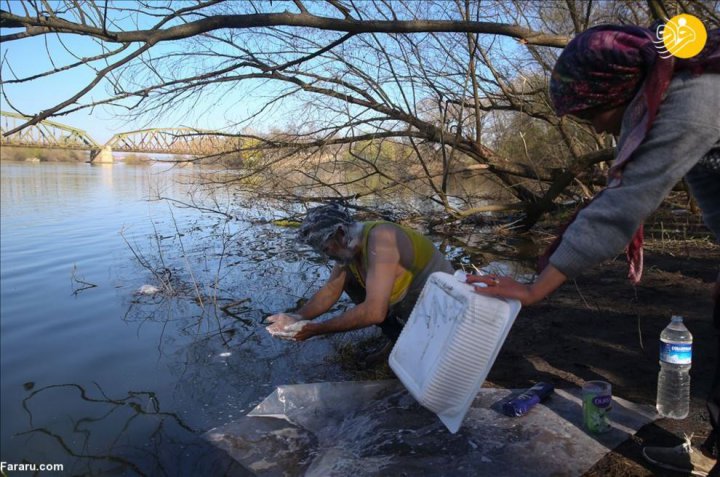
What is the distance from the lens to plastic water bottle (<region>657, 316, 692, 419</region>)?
236 centimetres

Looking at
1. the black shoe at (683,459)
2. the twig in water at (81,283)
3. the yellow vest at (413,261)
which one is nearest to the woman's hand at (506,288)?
the black shoe at (683,459)

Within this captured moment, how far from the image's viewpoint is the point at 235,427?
281cm

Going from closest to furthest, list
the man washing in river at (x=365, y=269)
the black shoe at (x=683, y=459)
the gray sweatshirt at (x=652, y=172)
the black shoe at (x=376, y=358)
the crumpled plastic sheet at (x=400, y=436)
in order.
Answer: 1. the gray sweatshirt at (x=652, y=172)
2. the black shoe at (x=683, y=459)
3. the crumpled plastic sheet at (x=400, y=436)
4. the man washing in river at (x=365, y=269)
5. the black shoe at (x=376, y=358)

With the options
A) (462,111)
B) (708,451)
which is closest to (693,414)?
(708,451)

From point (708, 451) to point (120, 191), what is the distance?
22071mm

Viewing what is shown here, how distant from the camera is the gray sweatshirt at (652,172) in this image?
137cm

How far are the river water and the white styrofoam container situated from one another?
1344mm

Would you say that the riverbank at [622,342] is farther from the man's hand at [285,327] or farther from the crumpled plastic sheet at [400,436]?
the man's hand at [285,327]

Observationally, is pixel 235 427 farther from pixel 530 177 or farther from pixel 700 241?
pixel 530 177

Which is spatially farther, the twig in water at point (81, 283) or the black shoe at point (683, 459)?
the twig in water at point (81, 283)

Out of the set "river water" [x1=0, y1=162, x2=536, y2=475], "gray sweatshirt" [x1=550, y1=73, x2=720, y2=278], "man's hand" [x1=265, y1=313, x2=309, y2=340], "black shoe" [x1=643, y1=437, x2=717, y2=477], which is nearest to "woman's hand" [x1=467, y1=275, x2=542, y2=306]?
"gray sweatshirt" [x1=550, y1=73, x2=720, y2=278]

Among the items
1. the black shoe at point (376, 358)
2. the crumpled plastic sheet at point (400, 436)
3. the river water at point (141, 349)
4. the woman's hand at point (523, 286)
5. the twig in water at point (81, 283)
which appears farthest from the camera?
the twig in water at point (81, 283)

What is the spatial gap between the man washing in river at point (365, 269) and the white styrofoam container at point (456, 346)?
0.74m

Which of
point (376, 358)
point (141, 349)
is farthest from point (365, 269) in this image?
point (141, 349)
